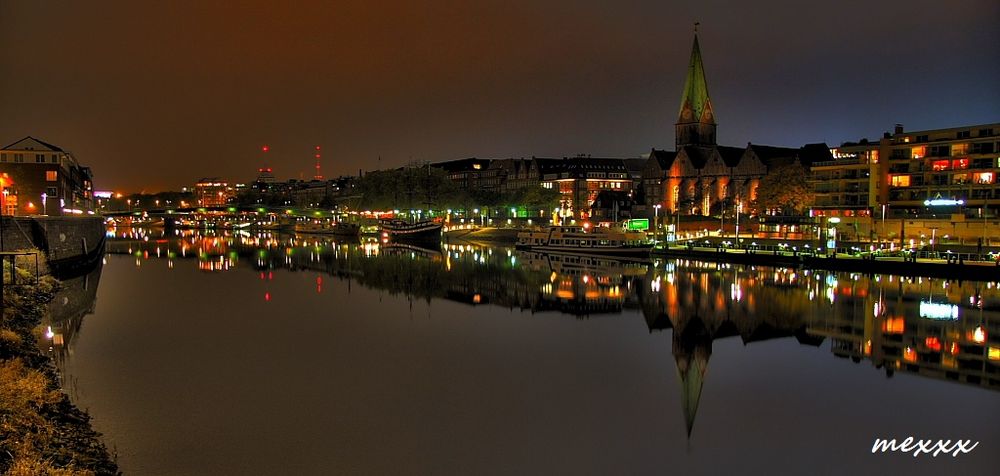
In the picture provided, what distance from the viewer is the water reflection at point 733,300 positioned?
2377cm

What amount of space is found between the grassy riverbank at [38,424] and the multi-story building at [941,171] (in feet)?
209

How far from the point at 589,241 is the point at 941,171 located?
1177 inches

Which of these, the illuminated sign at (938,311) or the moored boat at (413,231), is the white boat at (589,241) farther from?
the illuminated sign at (938,311)

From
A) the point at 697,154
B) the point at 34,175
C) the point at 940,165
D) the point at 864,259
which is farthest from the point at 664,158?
the point at 34,175

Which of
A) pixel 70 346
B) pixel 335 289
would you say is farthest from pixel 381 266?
pixel 70 346

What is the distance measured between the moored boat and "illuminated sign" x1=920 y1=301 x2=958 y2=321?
65649 mm

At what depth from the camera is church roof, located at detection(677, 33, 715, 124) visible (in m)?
116

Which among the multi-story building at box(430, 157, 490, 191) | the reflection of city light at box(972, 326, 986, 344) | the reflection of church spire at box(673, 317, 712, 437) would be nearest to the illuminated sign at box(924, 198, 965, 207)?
the reflection of city light at box(972, 326, 986, 344)

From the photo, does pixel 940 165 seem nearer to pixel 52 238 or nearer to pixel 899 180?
pixel 899 180

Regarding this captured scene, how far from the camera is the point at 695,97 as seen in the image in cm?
11675

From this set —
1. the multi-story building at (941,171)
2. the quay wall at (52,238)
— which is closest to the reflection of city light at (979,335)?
A: the quay wall at (52,238)

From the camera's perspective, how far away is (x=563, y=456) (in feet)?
47.5

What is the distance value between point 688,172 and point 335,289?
80.5m

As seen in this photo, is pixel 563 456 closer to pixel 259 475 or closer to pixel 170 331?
pixel 259 475
